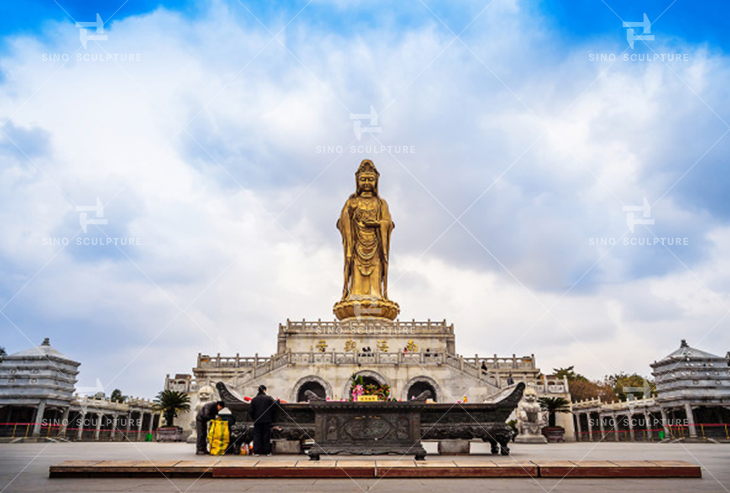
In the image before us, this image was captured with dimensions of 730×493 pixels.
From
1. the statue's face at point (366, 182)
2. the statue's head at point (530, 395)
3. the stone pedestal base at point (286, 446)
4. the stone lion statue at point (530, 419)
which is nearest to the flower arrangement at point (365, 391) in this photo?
the stone pedestal base at point (286, 446)

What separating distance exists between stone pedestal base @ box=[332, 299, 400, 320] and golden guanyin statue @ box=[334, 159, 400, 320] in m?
0.07

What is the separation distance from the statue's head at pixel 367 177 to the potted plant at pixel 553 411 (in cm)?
2006

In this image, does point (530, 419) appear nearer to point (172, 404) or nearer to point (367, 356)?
point (367, 356)

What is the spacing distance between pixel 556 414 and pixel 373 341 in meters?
10.8

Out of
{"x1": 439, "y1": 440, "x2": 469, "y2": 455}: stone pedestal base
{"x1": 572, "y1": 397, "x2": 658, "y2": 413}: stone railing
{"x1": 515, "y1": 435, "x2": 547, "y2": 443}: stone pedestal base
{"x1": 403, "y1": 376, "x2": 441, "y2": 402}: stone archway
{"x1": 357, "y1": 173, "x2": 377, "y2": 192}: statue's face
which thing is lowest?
{"x1": 439, "y1": 440, "x2": 469, "y2": 455}: stone pedestal base

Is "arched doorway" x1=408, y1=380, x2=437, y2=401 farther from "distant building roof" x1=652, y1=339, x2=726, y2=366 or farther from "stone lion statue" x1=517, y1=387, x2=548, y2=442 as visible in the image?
"distant building roof" x1=652, y1=339, x2=726, y2=366

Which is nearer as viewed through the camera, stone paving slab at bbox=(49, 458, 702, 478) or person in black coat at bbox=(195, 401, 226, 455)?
stone paving slab at bbox=(49, 458, 702, 478)

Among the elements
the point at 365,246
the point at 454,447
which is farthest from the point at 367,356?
the point at 454,447

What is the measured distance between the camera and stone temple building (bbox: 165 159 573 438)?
25.3 m

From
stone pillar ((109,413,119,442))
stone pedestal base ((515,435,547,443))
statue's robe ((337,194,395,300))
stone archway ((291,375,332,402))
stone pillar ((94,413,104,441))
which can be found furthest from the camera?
statue's robe ((337,194,395,300))

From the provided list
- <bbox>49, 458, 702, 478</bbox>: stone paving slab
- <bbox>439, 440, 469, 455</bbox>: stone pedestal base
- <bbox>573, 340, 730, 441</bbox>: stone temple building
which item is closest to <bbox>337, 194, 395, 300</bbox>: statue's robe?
<bbox>573, 340, 730, 441</bbox>: stone temple building

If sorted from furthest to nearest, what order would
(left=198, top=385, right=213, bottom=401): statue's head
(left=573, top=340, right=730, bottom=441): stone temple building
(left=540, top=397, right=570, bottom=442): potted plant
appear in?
1. (left=573, top=340, right=730, bottom=441): stone temple building
2. (left=540, top=397, right=570, bottom=442): potted plant
3. (left=198, top=385, right=213, bottom=401): statue's head

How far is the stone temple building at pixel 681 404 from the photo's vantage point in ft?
87.2

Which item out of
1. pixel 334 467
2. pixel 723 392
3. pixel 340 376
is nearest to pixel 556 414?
pixel 723 392
